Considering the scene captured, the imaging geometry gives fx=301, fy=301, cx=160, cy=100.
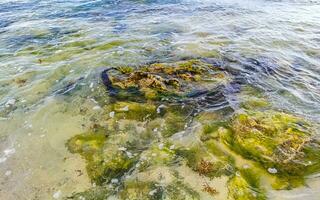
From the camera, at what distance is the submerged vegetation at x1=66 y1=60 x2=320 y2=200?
229 inches

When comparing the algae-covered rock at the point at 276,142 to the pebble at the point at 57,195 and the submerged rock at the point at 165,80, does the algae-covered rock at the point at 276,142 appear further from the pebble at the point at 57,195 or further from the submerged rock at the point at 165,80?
the pebble at the point at 57,195

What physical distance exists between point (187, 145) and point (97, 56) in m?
6.21

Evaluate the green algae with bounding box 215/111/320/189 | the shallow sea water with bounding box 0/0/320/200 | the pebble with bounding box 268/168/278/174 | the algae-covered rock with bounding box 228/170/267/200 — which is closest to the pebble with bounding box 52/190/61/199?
the shallow sea water with bounding box 0/0/320/200

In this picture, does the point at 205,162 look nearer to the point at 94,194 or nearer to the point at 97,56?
the point at 94,194

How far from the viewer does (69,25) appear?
15297 millimetres

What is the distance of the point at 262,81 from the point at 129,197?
5805 mm

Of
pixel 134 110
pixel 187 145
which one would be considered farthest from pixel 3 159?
pixel 187 145

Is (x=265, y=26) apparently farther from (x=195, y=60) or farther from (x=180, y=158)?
(x=180, y=158)

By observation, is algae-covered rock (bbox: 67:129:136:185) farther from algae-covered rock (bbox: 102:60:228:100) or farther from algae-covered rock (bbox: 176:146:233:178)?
algae-covered rock (bbox: 102:60:228:100)

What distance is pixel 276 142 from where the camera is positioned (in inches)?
264

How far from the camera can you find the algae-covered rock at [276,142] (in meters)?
6.09

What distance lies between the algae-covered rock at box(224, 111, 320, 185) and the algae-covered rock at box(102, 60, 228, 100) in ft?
6.26

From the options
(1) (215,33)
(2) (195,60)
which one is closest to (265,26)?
(1) (215,33)

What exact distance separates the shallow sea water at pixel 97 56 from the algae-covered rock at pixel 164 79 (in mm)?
567
